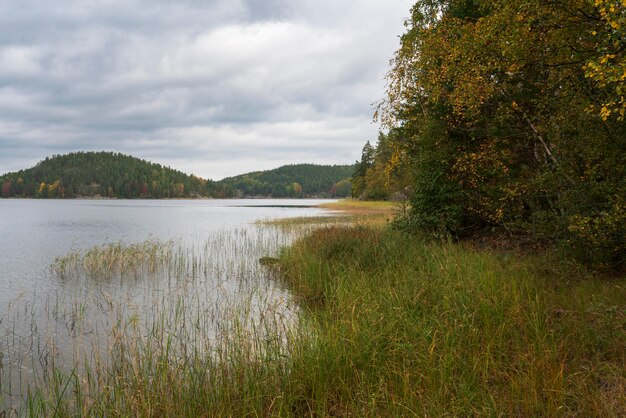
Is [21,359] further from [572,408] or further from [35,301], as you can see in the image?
[572,408]

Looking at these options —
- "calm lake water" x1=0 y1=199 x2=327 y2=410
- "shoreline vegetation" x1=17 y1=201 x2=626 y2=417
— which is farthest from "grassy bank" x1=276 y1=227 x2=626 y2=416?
"calm lake water" x1=0 y1=199 x2=327 y2=410

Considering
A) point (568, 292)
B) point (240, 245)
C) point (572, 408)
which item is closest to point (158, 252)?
point (240, 245)

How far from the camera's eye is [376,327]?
645 centimetres

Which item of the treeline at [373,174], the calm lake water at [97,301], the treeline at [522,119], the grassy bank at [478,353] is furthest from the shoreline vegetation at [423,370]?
the treeline at [373,174]

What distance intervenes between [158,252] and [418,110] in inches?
572

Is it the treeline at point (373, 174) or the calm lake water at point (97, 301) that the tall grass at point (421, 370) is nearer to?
the calm lake water at point (97, 301)

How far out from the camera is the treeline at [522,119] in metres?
7.50

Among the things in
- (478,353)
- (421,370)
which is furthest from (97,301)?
(478,353)

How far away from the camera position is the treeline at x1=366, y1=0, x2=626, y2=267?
7496 millimetres

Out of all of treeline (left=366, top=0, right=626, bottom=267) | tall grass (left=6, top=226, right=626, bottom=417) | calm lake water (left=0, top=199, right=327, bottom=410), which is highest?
treeline (left=366, top=0, right=626, bottom=267)

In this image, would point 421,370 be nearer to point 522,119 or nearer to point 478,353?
point 478,353

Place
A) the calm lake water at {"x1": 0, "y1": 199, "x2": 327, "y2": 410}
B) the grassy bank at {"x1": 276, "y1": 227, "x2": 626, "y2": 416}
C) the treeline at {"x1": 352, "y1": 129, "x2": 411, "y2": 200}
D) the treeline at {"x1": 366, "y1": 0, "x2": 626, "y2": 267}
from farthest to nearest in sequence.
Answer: the treeline at {"x1": 352, "y1": 129, "x2": 411, "y2": 200}
the calm lake water at {"x1": 0, "y1": 199, "x2": 327, "y2": 410}
the treeline at {"x1": 366, "y1": 0, "x2": 626, "y2": 267}
the grassy bank at {"x1": 276, "y1": 227, "x2": 626, "y2": 416}

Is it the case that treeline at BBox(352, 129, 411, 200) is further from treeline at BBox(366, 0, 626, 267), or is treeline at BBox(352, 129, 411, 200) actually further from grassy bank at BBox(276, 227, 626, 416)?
grassy bank at BBox(276, 227, 626, 416)

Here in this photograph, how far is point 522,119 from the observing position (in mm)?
11984
